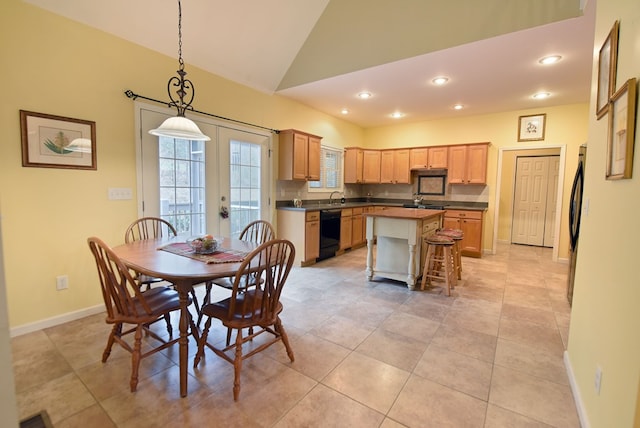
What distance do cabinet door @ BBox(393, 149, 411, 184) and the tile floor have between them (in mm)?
3618

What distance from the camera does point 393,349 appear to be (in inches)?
94.0

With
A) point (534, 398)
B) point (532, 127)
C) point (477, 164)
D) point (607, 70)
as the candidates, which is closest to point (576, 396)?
point (534, 398)

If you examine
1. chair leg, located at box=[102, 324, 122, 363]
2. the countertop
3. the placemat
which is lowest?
chair leg, located at box=[102, 324, 122, 363]

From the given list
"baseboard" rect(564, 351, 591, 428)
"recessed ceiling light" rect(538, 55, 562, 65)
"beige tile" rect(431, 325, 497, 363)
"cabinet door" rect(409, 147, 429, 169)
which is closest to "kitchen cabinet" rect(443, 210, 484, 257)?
"cabinet door" rect(409, 147, 429, 169)

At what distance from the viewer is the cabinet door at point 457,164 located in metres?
5.74

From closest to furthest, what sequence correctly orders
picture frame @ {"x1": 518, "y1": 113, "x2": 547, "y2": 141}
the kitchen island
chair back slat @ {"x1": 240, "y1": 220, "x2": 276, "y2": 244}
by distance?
chair back slat @ {"x1": 240, "y1": 220, "x2": 276, "y2": 244}
the kitchen island
picture frame @ {"x1": 518, "y1": 113, "x2": 547, "y2": 141}

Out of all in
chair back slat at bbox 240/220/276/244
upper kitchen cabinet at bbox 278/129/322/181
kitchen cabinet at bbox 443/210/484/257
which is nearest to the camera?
chair back slat at bbox 240/220/276/244

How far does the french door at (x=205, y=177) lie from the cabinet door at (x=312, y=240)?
2.33 feet

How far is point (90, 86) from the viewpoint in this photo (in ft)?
9.21

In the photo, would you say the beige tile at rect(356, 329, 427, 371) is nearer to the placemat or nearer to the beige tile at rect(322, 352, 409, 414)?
the beige tile at rect(322, 352, 409, 414)

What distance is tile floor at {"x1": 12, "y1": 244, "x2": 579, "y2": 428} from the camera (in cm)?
170

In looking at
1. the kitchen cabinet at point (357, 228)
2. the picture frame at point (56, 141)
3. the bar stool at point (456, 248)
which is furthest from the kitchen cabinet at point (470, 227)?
the picture frame at point (56, 141)

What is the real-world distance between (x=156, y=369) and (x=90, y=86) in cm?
259

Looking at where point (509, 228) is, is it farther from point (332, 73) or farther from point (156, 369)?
point (156, 369)
